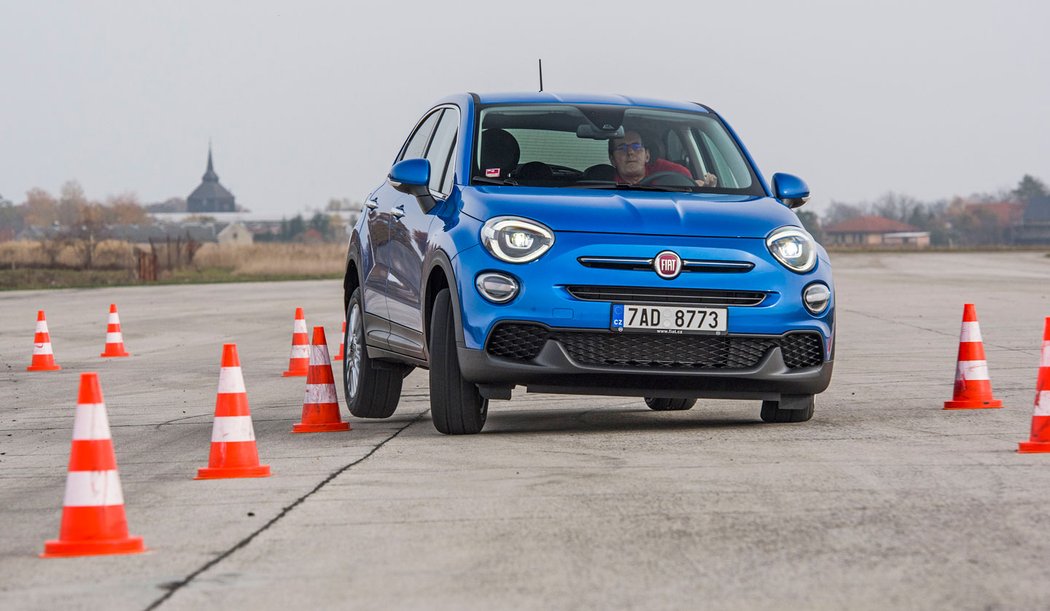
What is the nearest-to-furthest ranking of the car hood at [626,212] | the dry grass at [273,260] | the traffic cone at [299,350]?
the car hood at [626,212], the traffic cone at [299,350], the dry grass at [273,260]

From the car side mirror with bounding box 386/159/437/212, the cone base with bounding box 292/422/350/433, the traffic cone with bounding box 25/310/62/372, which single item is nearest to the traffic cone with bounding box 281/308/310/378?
the traffic cone with bounding box 25/310/62/372

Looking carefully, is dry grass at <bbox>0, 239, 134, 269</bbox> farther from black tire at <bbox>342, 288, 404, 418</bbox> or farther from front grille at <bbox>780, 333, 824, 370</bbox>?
front grille at <bbox>780, 333, 824, 370</bbox>

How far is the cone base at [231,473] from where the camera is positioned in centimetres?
723

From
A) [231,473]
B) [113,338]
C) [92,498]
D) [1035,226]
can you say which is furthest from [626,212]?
[1035,226]

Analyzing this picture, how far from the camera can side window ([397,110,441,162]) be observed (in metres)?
10.2

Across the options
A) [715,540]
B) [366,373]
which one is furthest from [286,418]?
[715,540]

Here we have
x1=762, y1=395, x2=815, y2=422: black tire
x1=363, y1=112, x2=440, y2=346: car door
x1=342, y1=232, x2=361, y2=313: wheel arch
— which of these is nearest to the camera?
x1=762, y1=395, x2=815, y2=422: black tire

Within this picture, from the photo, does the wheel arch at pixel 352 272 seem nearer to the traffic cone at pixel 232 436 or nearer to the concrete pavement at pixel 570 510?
the concrete pavement at pixel 570 510

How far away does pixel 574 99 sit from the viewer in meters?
9.55

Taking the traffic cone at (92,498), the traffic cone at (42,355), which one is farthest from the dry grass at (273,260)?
the traffic cone at (92,498)

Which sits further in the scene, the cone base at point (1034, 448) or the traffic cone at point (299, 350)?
the traffic cone at point (299, 350)

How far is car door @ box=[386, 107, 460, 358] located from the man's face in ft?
3.03

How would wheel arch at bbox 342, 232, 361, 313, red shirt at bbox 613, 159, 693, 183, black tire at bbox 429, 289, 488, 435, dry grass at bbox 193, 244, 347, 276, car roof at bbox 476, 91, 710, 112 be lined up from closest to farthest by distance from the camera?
black tire at bbox 429, 289, 488, 435, red shirt at bbox 613, 159, 693, 183, car roof at bbox 476, 91, 710, 112, wheel arch at bbox 342, 232, 361, 313, dry grass at bbox 193, 244, 347, 276

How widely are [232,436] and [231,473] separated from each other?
170 mm
